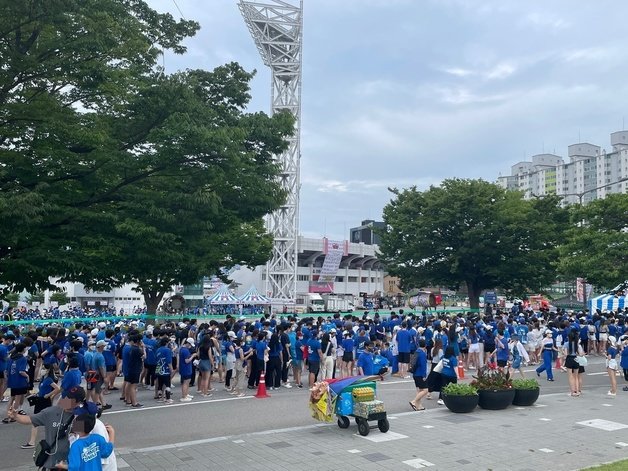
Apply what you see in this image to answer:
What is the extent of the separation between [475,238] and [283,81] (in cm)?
2778

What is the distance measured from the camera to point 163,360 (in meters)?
14.2

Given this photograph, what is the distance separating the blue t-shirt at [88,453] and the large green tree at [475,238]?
3805 centimetres

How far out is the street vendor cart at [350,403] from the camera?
34.3ft

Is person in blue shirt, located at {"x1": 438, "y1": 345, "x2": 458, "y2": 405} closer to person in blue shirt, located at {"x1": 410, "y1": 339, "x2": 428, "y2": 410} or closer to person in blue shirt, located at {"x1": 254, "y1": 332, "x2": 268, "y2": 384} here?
person in blue shirt, located at {"x1": 410, "y1": 339, "x2": 428, "y2": 410}

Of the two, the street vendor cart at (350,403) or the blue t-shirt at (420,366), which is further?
the blue t-shirt at (420,366)

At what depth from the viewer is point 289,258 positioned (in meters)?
60.2

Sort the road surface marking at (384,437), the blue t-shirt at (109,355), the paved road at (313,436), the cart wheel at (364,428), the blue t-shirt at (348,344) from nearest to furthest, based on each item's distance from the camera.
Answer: the paved road at (313,436), the road surface marking at (384,437), the cart wheel at (364,428), the blue t-shirt at (109,355), the blue t-shirt at (348,344)

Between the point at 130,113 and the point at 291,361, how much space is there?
8.93 metres

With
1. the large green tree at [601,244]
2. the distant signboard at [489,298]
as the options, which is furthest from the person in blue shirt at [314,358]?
the distant signboard at [489,298]


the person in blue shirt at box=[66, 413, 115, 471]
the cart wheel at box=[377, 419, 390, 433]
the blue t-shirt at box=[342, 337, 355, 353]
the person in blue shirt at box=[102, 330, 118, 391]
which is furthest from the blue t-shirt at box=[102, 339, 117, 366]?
the person in blue shirt at box=[66, 413, 115, 471]

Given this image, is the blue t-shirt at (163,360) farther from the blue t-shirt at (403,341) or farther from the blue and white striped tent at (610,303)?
the blue and white striped tent at (610,303)

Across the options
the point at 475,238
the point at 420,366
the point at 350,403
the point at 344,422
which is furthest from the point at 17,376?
the point at 475,238

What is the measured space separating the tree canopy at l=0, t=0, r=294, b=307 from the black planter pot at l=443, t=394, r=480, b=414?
19.5 feet

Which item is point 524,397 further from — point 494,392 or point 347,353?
point 347,353
